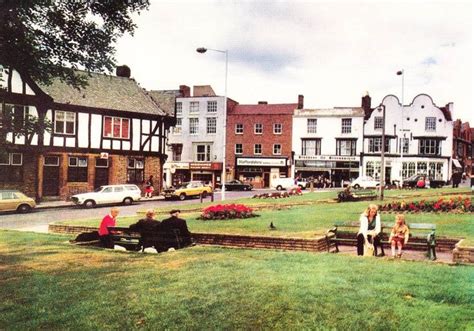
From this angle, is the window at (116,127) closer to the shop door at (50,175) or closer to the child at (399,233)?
the shop door at (50,175)

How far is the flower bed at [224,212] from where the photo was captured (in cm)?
1150

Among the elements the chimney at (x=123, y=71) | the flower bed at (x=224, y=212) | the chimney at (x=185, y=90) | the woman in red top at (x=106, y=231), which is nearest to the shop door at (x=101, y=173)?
the woman in red top at (x=106, y=231)

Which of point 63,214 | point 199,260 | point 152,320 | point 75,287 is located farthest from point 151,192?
point 152,320

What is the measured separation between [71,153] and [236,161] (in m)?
30.6

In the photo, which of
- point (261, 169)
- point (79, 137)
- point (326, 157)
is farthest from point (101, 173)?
point (261, 169)

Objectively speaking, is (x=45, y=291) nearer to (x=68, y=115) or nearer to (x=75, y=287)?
(x=75, y=287)

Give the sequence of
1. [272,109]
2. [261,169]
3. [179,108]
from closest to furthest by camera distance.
Result: [179,108]
[261,169]
[272,109]

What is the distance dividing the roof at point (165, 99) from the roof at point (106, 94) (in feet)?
0.37

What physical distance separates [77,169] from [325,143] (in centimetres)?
3090

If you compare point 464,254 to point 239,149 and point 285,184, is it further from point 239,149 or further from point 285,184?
point 239,149

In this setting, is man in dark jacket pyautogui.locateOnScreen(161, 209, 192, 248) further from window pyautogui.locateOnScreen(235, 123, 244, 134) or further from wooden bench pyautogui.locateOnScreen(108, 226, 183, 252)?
window pyautogui.locateOnScreen(235, 123, 244, 134)

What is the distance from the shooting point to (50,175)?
7.77 meters

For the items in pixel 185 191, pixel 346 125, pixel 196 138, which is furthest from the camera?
pixel 346 125

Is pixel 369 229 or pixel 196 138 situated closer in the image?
pixel 369 229
